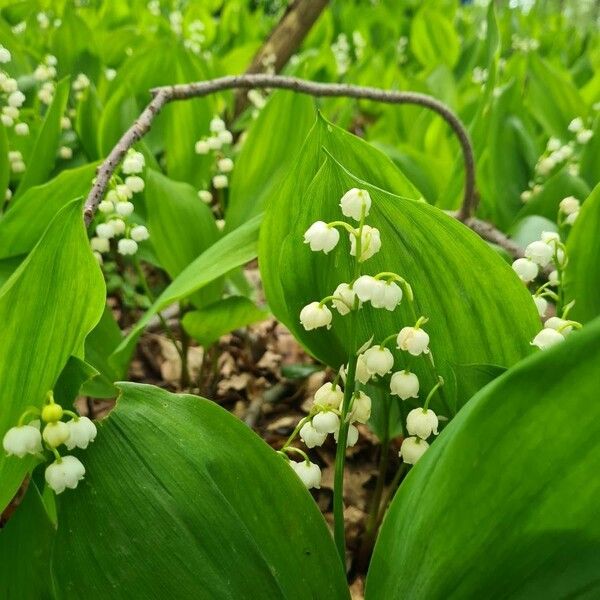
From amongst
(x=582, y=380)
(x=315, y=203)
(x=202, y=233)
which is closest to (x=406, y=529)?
(x=582, y=380)

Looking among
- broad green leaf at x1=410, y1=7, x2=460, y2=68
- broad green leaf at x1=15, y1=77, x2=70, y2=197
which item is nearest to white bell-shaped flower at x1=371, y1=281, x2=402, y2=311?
broad green leaf at x1=15, y1=77, x2=70, y2=197

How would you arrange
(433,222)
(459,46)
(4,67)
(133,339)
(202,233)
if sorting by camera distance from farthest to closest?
1. (459,46)
2. (4,67)
3. (202,233)
4. (133,339)
5. (433,222)

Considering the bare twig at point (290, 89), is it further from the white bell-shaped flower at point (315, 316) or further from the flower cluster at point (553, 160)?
the white bell-shaped flower at point (315, 316)

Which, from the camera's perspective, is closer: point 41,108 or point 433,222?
point 433,222

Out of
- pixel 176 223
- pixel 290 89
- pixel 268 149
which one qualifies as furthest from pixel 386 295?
pixel 268 149

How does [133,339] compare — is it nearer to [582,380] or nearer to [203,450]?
[203,450]

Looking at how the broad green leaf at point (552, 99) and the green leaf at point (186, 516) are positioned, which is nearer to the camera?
the green leaf at point (186, 516)

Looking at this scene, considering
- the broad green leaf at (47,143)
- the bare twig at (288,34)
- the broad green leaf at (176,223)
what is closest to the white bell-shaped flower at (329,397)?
the broad green leaf at (176,223)
